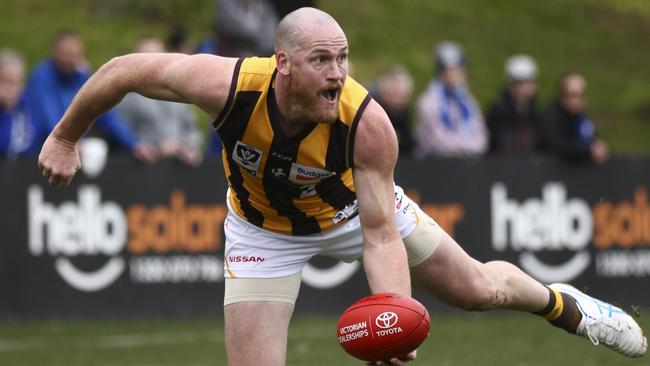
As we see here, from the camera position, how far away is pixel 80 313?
1152 centimetres

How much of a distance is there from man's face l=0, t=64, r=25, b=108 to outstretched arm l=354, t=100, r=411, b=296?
6.60 metres

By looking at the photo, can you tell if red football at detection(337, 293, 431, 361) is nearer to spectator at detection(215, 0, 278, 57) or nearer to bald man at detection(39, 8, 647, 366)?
bald man at detection(39, 8, 647, 366)

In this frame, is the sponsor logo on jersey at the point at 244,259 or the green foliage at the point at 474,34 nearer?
the sponsor logo on jersey at the point at 244,259

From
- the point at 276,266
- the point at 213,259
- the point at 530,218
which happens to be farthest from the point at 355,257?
the point at 530,218

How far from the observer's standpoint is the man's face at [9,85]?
38.8 feet

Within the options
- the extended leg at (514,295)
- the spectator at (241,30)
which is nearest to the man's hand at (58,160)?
the extended leg at (514,295)

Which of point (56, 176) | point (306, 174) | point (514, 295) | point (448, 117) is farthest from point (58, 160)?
point (448, 117)

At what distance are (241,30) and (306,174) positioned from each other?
6.17 meters

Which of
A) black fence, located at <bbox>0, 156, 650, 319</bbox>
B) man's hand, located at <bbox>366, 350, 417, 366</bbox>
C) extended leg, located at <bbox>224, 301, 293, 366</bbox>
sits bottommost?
black fence, located at <bbox>0, 156, 650, 319</bbox>

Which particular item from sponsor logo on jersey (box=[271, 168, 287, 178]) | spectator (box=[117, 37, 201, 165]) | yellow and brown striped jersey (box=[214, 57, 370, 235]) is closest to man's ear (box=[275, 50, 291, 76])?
yellow and brown striped jersey (box=[214, 57, 370, 235])

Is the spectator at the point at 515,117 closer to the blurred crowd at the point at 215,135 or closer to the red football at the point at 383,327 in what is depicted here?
the blurred crowd at the point at 215,135

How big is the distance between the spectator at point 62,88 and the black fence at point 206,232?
30cm

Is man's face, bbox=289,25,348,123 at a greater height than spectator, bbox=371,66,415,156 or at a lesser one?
greater

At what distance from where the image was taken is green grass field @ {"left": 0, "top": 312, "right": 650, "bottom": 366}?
374 inches
